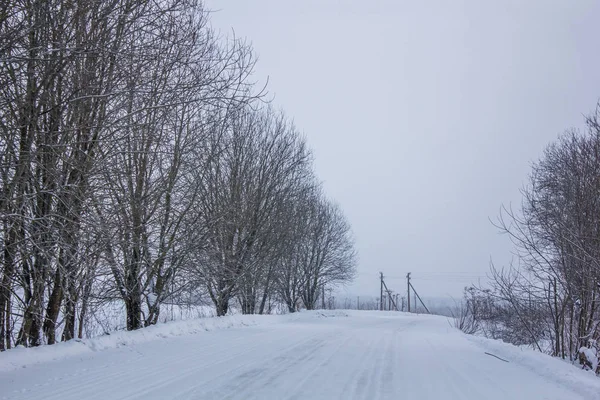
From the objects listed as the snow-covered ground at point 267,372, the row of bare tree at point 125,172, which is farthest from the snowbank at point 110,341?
the row of bare tree at point 125,172

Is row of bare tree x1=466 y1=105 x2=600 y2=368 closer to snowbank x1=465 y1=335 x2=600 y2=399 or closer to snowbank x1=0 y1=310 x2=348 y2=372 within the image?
snowbank x1=465 y1=335 x2=600 y2=399

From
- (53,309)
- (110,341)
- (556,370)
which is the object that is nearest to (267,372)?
(110,341)

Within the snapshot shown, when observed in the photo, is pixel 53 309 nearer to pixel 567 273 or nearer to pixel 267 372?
pixel 267 372

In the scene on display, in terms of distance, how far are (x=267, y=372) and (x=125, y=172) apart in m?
4.38

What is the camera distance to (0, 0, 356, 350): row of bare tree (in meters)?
6.80

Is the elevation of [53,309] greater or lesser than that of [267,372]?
greater

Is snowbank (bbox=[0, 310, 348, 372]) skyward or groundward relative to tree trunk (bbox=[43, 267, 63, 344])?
groundward

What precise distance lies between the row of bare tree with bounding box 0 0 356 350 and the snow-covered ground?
1.36 meters

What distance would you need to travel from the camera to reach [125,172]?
8.59 metres

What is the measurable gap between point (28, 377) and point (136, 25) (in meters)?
6.25

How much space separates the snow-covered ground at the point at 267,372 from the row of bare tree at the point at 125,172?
1.36 m

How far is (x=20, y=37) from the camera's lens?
17.2ft

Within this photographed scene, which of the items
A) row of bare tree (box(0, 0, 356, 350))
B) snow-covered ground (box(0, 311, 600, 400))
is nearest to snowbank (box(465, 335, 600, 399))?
snow-covered ground (box(0, 311, 600, 400))

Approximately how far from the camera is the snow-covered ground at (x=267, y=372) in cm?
626
